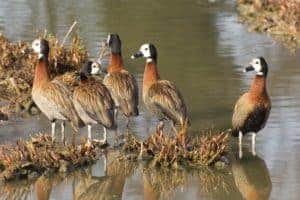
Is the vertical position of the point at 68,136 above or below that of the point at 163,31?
below

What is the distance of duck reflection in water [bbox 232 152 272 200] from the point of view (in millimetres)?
10087

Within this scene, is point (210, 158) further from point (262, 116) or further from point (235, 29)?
point (235, 29)

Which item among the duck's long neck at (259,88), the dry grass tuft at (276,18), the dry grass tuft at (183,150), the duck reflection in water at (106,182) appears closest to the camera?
the duck reflection in water at (106,182)

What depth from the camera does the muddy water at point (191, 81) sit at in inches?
403

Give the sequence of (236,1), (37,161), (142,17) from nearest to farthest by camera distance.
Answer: (37,161) → (142,17) → (236,1)

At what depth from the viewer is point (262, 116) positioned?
11.3 meters

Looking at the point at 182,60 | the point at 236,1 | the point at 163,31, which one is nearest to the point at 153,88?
the point at 182,60

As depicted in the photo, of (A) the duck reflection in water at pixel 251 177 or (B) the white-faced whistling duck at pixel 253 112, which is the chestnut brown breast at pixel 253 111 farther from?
(A) the duck reflection in water at pixel 251 177

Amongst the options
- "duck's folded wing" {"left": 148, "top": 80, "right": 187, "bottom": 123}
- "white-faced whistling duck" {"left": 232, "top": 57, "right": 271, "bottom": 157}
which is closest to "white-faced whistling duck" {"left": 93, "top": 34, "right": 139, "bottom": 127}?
"duck's folded wing" {"left": 148, "top": 80, "right": 187, "bottom": 123}

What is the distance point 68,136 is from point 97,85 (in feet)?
3.08

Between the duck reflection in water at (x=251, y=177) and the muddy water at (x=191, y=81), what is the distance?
1cm

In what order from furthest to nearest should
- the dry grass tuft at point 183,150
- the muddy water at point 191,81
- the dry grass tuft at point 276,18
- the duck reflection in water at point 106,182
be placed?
the dry grass tuft at point 276,18 < the dry grass tuft at point 183,150 < the muddy water at point 191,81 < the duck reflection in water at point 106,182

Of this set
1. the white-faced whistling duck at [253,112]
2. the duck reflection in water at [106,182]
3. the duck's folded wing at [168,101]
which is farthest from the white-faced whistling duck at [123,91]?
the white-faced whistling duck at [253,112]

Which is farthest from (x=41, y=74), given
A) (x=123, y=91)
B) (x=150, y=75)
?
(x=150, y=75)
